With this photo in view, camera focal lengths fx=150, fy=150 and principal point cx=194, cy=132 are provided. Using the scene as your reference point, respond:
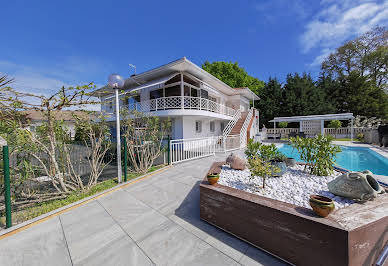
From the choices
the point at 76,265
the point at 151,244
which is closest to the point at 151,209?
the point at 151,244

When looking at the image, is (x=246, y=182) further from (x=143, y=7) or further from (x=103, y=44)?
(x=103, y=44)

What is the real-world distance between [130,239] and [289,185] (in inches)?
146

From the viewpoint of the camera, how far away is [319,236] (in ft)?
6.29

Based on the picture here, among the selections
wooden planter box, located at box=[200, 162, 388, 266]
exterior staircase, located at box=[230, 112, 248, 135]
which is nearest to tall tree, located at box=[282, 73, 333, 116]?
exterior staircase, located at box=[230, 112, 248, 135]

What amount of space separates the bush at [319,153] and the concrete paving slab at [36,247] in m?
5.86

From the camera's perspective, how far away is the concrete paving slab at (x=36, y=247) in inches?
91.8

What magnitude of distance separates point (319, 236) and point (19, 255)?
4.53 metres

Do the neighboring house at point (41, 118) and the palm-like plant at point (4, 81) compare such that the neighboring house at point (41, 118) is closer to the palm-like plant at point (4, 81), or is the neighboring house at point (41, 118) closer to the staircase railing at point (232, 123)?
the palm-like plant at point (4, 81)

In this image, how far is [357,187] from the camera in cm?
269

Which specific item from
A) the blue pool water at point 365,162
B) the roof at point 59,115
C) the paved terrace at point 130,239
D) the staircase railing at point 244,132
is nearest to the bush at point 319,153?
the paved terrace at point 130,239

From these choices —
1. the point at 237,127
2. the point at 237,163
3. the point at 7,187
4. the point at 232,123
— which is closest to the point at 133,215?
the point at 7,187

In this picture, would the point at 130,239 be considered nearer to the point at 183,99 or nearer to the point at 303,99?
the point at 183,99

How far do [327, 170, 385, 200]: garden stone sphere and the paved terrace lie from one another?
6.08 feet

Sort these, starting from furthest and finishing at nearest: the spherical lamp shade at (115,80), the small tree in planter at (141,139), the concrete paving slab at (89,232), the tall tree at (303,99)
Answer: the tall tree at (303,99)
the small tree in planter at (141,139)
the spherical lamp shade at (115,80)
the concrete paving slab at (89,232)
